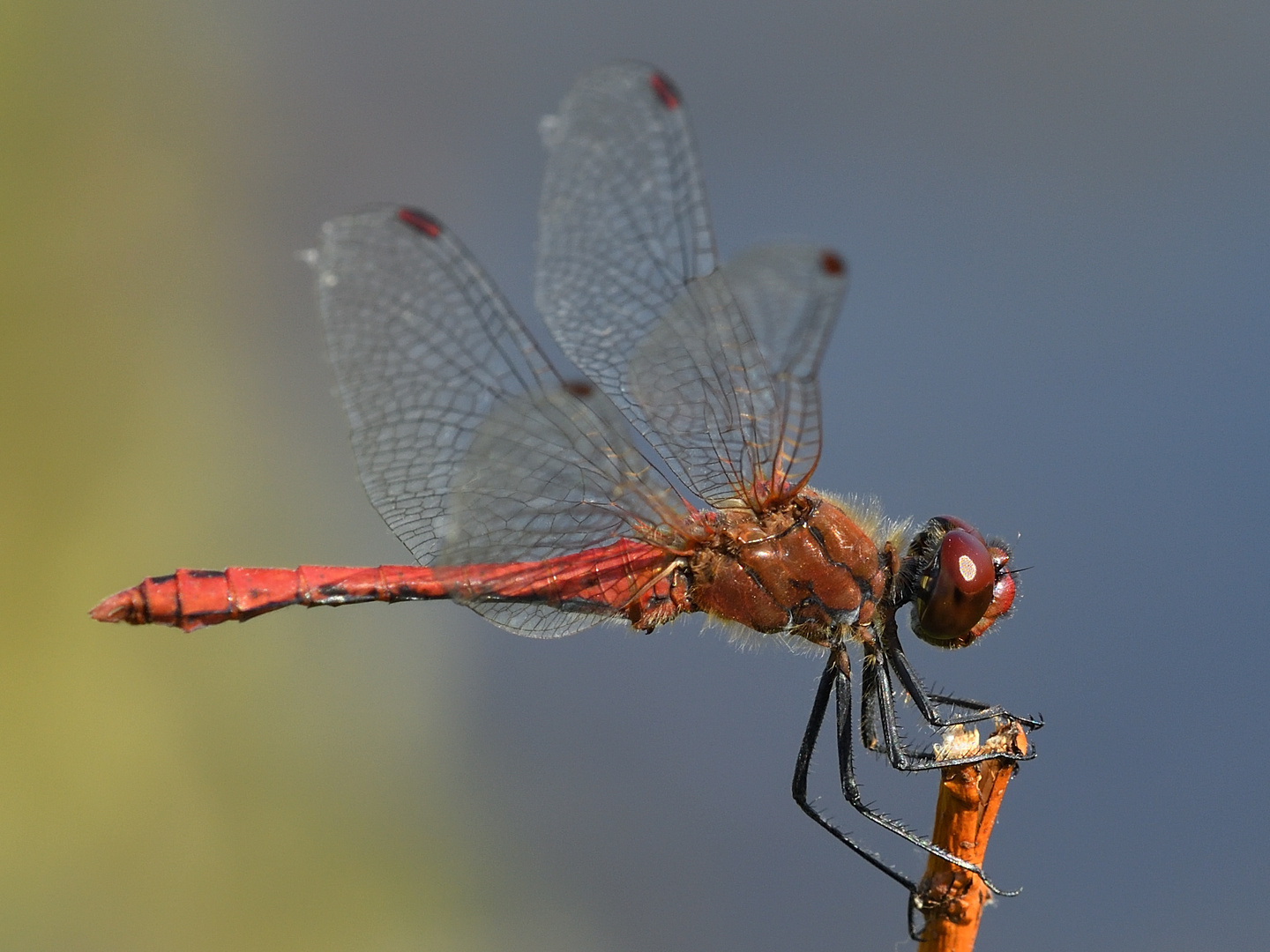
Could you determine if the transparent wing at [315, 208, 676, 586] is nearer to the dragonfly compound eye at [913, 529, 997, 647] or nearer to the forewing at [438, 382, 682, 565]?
the forewing at [438, 382, 682, 565]

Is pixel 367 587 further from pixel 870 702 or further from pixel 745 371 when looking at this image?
pixel 870 702

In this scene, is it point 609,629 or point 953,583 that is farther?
point 609,629

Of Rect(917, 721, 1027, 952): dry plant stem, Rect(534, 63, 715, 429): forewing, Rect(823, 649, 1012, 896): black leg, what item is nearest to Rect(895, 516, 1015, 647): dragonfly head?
Rect(823, 649, 1012, 896): black leg

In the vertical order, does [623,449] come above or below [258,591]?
above

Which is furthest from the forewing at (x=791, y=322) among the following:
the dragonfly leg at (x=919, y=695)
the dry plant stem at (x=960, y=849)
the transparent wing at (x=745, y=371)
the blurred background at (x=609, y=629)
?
the blurred background at (x=609, y=629)

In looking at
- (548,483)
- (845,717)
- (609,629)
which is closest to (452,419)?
(548,483)

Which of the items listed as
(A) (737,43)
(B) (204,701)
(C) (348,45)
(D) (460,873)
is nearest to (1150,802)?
(D) (460,873)
